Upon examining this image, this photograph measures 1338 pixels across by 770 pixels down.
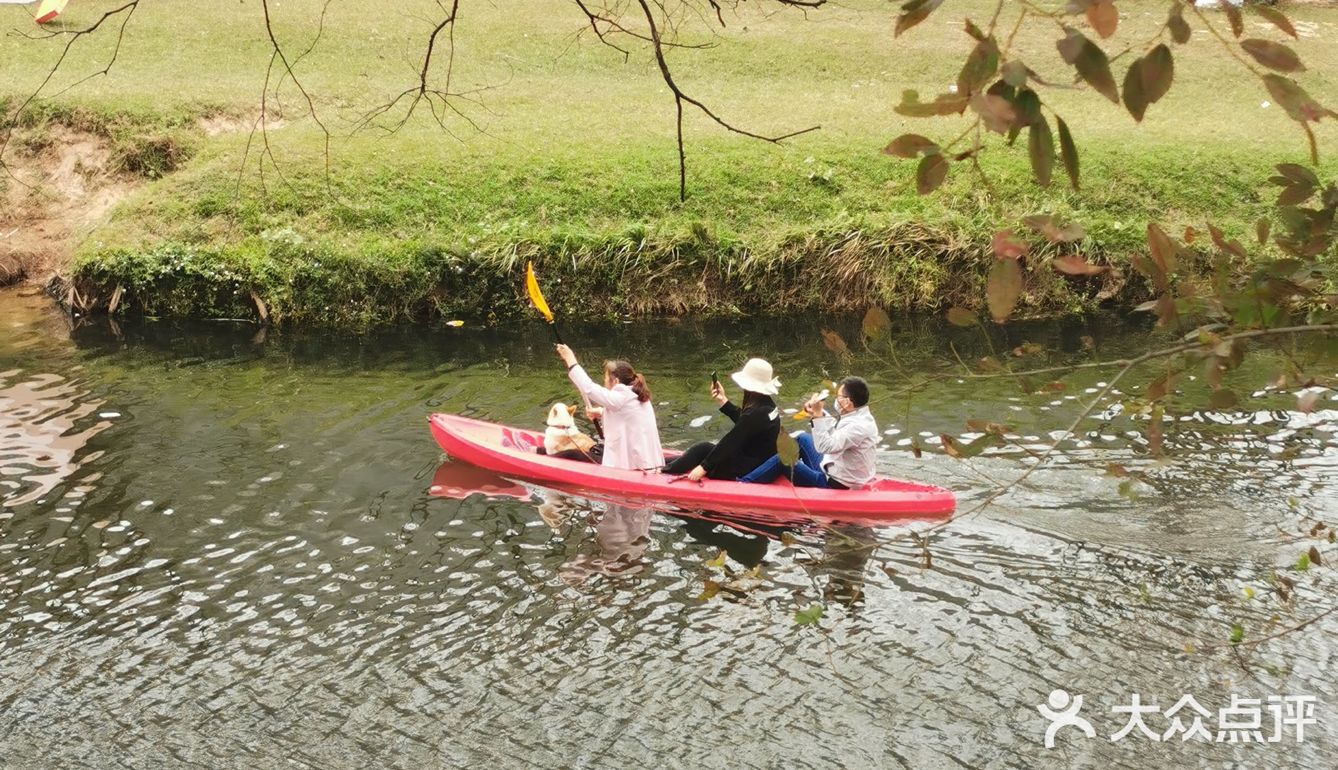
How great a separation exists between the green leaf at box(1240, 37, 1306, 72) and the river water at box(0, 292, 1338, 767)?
7.31 ft

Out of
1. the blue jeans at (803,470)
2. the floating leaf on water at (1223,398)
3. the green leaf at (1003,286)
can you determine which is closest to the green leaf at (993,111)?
the green leaf at (1003,286)

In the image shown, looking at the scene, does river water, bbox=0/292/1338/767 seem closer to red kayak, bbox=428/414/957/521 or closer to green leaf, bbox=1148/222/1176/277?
red kayak, bbox=428/414/957/521

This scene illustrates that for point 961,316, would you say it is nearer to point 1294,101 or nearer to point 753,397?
point 1294,101

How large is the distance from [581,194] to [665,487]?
26.4ft

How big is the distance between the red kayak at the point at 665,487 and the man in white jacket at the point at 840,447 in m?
0.14

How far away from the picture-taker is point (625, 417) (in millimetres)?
10414

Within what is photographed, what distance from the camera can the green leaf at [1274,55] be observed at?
202cm

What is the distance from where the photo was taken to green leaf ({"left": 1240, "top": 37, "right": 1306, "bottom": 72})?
6.61 ft

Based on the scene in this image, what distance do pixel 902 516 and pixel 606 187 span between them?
911cm

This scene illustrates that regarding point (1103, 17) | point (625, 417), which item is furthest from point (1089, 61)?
point (625, 417)

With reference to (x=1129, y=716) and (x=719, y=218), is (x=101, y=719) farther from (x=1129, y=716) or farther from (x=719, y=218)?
(x=719, y=218)

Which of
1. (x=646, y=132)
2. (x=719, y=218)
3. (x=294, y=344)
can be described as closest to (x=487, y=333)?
(x=294, y=344)

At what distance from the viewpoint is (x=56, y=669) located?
7.41 m

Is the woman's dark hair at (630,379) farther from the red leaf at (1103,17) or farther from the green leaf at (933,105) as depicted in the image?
the red leaf at (1103,17)
